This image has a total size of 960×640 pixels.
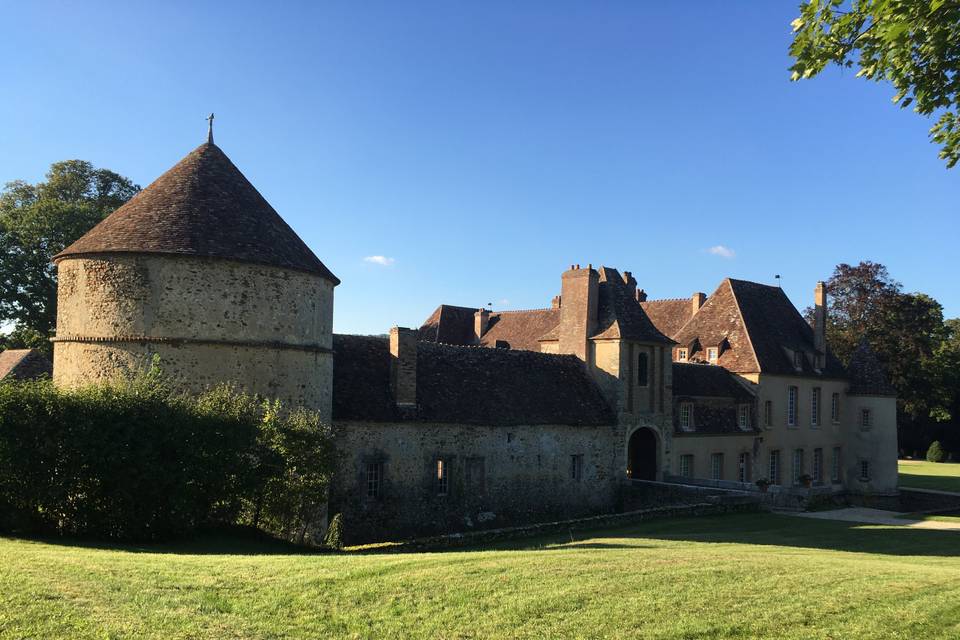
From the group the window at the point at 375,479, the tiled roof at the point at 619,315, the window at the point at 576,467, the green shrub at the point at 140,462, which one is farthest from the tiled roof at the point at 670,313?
the green shrub at the point at 140,462

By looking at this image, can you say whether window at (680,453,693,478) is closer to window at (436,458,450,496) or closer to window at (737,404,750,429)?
window at (737,404,750,429)

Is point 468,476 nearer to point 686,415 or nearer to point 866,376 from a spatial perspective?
point 686,415

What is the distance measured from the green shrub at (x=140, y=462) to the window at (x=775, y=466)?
27.6m

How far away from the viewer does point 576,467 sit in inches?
1205

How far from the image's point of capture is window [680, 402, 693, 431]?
3500 cm

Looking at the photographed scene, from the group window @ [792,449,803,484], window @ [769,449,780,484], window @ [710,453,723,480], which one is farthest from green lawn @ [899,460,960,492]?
window @ [710,453,723,480]

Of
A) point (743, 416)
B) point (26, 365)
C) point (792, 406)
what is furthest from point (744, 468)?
point (26, 365)

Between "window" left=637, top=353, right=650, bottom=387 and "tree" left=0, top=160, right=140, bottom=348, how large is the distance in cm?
2803

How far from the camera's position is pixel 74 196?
4453cm

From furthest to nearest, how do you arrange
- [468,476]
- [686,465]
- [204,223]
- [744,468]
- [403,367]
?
1. [744,468]
2. [686,465]
3. [468,476]
4. [403,367]
5. [204,223]

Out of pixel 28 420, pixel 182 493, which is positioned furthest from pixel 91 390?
pixel 182 493

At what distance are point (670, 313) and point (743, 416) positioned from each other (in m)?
9.87

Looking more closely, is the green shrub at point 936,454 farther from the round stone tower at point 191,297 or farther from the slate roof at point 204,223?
the round stone tower at point 191,297

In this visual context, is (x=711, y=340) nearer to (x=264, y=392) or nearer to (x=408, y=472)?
(x=408, y=472)
